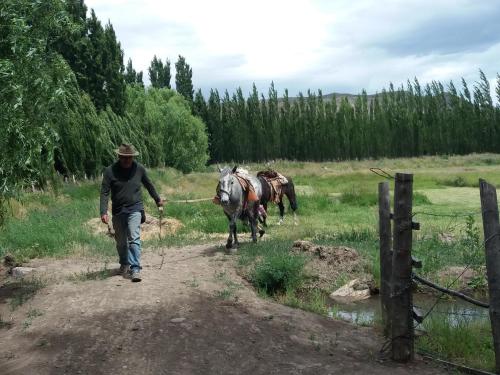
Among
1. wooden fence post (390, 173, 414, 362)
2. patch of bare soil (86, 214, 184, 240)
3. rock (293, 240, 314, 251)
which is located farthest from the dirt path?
patch of bare soil (86, 214, 184, 240)

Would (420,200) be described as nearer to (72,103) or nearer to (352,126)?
(72,103)

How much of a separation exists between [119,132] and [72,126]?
1030cm

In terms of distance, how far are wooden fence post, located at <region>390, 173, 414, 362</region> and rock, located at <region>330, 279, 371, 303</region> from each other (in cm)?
385

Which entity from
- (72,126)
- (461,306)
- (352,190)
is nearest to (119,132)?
(72,126)

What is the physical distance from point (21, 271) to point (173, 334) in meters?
5.06

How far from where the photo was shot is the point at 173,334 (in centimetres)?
718

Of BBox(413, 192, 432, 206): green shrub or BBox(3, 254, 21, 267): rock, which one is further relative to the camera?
BBox(413, 192, 432, 206): green shrub

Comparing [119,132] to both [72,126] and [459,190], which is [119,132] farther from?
[459,190]

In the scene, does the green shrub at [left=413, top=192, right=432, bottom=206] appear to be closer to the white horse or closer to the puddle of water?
the white horse

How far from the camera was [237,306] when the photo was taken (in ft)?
28.0

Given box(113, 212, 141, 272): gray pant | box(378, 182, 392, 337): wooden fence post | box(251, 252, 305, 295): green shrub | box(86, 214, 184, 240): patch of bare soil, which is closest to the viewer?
box(378, 182, 392, 337): wooden fence post

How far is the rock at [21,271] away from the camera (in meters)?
10.9

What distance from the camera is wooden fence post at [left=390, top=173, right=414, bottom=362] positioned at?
256 inches

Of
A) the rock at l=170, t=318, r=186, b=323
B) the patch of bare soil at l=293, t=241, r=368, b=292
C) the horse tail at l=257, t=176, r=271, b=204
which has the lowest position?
the patch of bare soil at l=293, t=241, r=368, b=292
